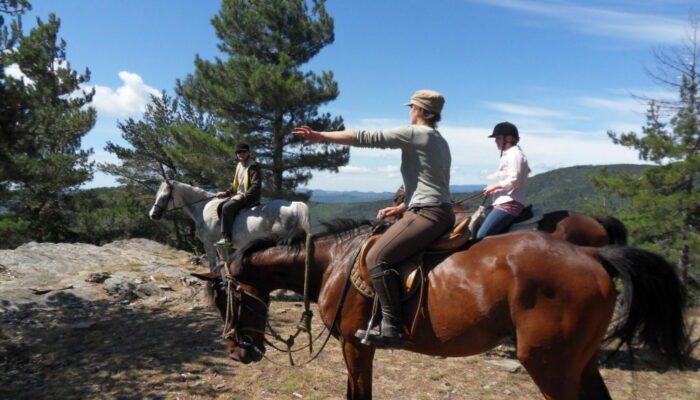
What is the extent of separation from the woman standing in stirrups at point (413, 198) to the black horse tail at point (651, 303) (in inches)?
47.2

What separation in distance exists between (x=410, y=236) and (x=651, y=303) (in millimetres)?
1745

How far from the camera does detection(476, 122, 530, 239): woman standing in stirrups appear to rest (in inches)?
182

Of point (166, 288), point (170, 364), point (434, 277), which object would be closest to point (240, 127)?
point (166, 288)

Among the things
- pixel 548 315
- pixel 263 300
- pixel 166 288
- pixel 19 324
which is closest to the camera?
pixel 548 315

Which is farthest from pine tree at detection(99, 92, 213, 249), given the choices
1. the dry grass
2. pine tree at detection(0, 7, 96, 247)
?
the dry grass

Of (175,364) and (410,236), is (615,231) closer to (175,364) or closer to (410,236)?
(410,236)

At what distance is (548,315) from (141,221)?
76.8 ft

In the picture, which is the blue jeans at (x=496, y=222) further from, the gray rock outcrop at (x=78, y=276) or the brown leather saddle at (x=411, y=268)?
the gray rock outcrop at (x=78, y=276)

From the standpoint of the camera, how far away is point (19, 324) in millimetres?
7055

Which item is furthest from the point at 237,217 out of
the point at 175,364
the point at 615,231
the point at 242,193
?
the point at 615,231

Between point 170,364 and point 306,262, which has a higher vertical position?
point 306,262

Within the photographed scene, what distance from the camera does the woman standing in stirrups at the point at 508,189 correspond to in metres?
4.62

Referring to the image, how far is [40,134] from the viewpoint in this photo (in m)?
7.16

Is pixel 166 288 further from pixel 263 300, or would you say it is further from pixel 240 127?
pixel 240 127
